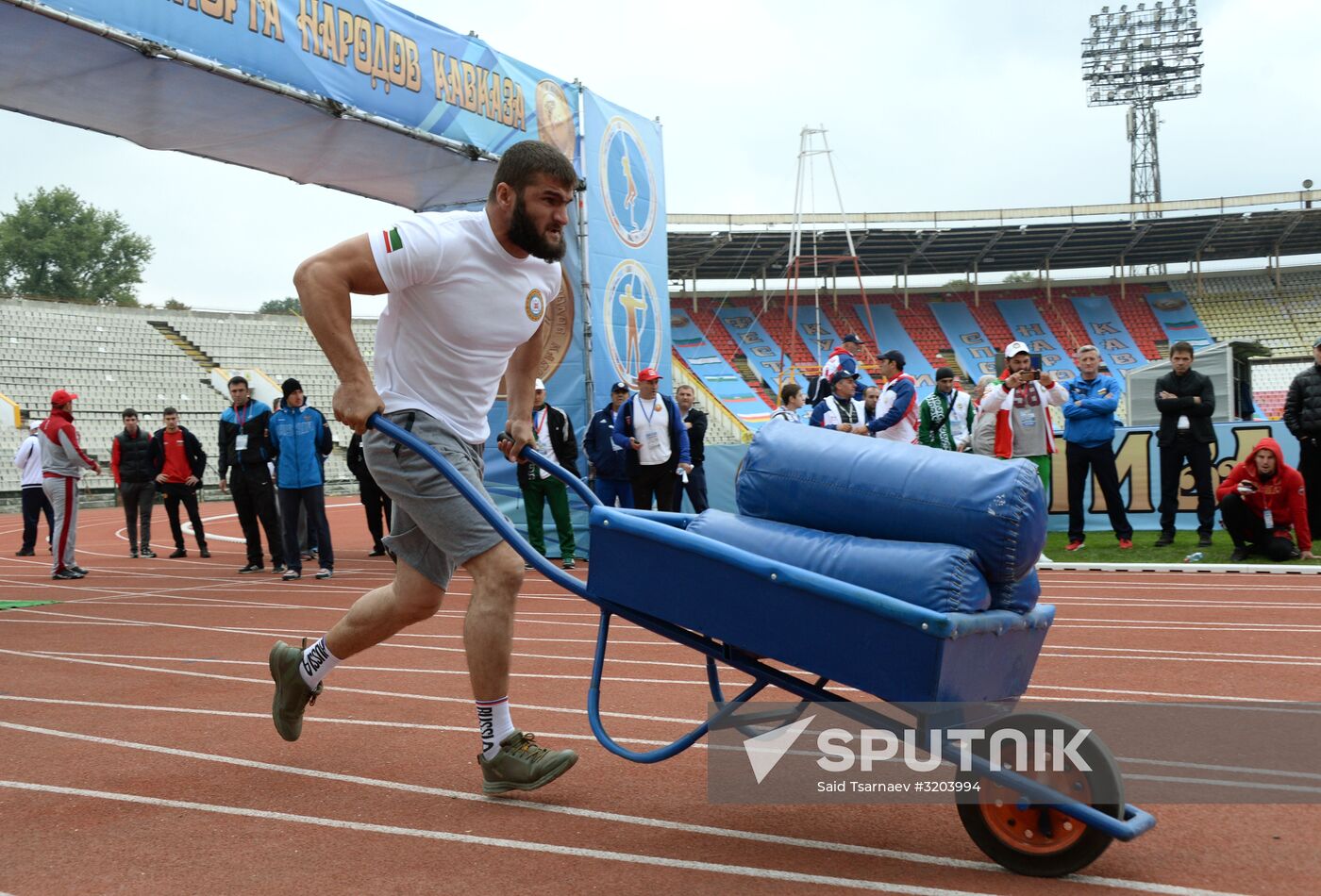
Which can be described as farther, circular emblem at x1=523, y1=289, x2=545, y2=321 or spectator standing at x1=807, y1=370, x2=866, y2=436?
spectator standing at x1=807, y1=370, x2=866, y2=436

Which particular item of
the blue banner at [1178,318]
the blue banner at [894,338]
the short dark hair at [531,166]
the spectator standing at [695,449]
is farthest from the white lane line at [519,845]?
the blue banner at [1178,318]

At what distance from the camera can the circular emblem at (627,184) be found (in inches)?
480

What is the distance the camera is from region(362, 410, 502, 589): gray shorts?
3.55 metres

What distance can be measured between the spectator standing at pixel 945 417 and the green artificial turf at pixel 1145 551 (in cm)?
134

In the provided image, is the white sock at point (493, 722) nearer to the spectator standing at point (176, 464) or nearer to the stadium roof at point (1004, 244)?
the spectator standing at point (176, 464)

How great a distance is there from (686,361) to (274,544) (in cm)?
3066

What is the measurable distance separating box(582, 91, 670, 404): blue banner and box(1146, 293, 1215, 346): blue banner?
1341 inches

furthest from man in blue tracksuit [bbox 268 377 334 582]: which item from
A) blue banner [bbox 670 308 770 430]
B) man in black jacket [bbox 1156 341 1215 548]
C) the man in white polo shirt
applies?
blue banner [bbox 670 308 770 430]

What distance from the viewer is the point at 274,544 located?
39.1 feet

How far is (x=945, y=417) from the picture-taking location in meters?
11.1

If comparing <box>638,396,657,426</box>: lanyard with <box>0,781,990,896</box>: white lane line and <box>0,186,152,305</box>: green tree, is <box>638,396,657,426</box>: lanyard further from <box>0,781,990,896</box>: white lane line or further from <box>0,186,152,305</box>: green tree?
<box>0,186,152,305</box>: green tree

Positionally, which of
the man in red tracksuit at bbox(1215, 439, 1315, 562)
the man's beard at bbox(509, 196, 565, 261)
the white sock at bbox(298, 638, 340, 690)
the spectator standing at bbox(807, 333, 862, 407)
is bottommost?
the man in red tracksuit at bbox(1215, 439, 1315, 562)

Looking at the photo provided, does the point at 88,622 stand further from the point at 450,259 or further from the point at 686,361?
the point at 686,361

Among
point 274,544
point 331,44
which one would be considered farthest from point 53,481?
point 331,44
